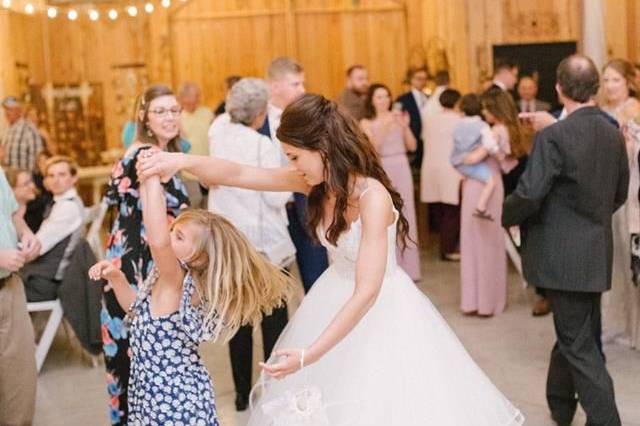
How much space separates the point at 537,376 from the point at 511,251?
7.85 ft

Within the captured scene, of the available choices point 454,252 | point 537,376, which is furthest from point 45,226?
point 454,252

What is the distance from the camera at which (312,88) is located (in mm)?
13016

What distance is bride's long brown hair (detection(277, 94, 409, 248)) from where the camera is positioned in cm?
317

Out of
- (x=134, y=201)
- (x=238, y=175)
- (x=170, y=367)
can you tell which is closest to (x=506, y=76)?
(x=134, y=201)

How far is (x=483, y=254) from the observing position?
23.6ft

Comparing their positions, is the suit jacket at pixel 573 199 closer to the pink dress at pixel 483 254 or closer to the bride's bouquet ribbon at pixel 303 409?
the bride's bouquet ribbon at pixel 303 409

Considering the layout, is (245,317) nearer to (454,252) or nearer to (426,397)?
(426,397)

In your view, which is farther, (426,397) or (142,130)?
(142,130)

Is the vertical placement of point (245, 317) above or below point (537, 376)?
above

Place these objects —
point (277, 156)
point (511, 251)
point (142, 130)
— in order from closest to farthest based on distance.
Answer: point (142, 130), point (277, 156), point (511, 251)

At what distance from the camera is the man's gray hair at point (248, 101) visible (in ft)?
17.2

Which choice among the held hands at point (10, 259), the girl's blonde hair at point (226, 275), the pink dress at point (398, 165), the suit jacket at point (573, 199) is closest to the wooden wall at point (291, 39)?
the pink dress at point (398, 165)

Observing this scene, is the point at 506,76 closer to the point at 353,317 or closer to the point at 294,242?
the point at 294,242

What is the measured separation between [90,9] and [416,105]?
157 inches
